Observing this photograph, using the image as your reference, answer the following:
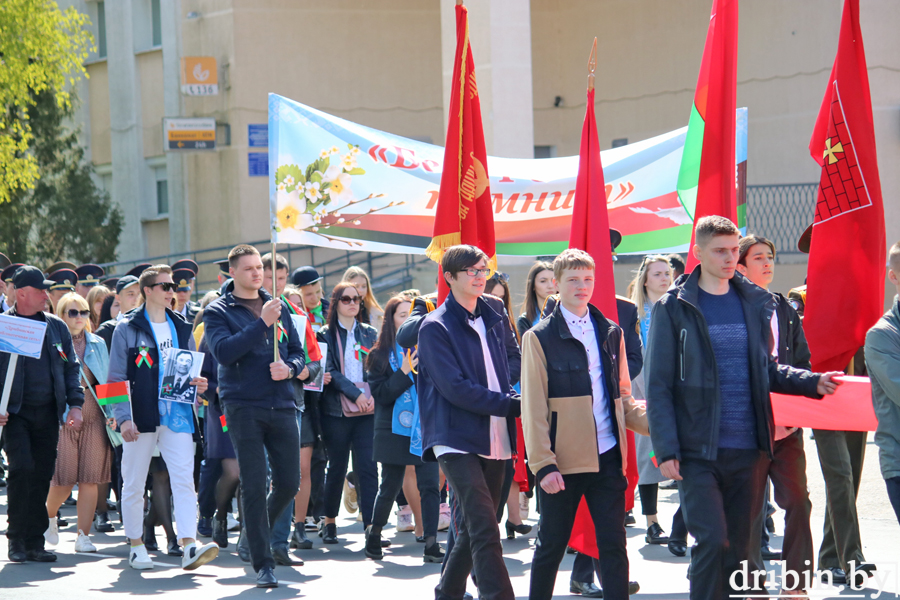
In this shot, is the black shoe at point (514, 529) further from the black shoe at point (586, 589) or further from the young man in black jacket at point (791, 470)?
the young man in black jacket at point (791, 470)

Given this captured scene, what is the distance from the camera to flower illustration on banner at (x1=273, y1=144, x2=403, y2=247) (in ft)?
27.8

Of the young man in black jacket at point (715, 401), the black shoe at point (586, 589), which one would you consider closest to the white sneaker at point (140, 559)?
the black shoe at point (586, 589)

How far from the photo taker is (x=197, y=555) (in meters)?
7.39

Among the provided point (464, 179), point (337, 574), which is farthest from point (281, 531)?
point (464, 179)

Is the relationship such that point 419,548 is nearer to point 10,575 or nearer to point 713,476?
A: point 10,575

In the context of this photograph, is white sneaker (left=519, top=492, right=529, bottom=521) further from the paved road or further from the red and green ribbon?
the red and green ribbon

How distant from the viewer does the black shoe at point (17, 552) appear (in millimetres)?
7953

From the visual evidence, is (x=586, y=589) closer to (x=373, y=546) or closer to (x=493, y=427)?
(x=493, y=427)

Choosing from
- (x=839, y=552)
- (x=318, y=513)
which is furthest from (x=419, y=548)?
(x=839, y=552)

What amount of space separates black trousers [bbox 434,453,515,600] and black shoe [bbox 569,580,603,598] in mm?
1124

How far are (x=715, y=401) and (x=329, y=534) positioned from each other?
440cm

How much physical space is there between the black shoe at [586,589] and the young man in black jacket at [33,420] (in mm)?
3850

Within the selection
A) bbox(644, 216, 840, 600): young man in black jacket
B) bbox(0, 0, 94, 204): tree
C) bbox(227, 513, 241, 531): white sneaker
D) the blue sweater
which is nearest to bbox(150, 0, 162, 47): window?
bbox(0, 0, 94, 204): tree

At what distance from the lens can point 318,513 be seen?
9.38 meters
